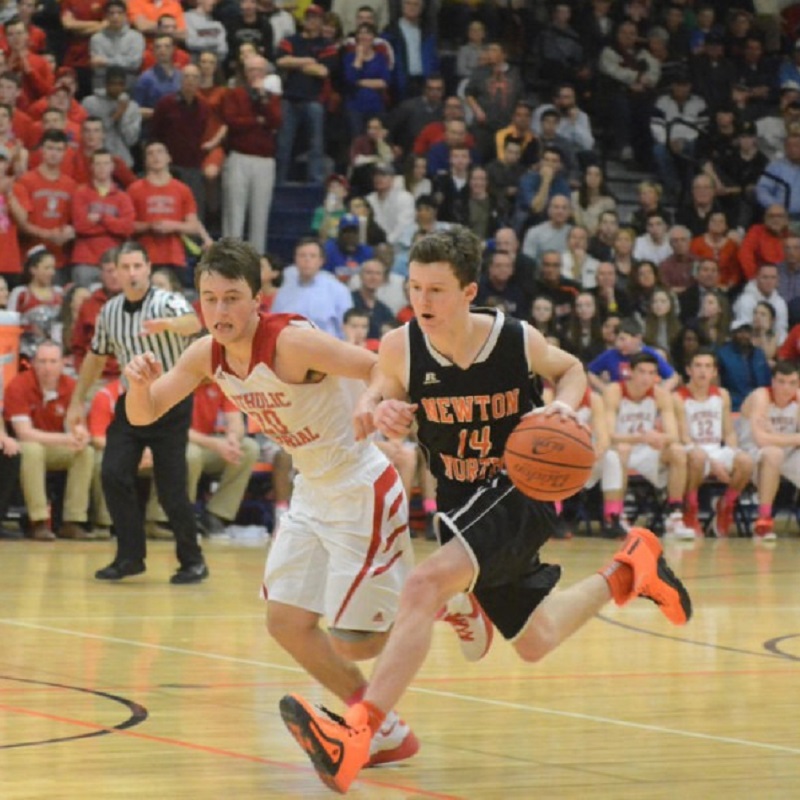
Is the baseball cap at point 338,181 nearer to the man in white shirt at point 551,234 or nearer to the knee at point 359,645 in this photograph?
the man in white shirt at point 551,234

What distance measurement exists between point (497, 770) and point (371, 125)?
42.8ft

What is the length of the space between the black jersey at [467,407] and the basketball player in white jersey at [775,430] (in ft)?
33.5

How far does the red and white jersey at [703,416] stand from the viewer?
15.5m

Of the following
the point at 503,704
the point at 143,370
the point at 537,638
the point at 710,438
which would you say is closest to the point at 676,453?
the point at 710,438

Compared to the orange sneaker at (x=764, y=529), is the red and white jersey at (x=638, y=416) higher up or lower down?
higher up

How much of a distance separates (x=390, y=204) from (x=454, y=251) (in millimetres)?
11691

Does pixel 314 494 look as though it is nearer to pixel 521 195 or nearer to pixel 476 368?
pixel 476 368

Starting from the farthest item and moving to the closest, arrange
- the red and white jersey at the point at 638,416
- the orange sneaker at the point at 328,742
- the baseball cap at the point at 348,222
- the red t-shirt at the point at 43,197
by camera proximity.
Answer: the baseball cap at the point at 348,222 → the red and white jersey at the point at 638,416 → the red t-shirt at the point at 43,197 → the orange sneaker at the point at 328,742

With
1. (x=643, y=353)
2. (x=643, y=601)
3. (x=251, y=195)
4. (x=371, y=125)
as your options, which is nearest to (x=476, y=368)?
(x=643, y=601)

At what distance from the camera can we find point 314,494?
5.63 m

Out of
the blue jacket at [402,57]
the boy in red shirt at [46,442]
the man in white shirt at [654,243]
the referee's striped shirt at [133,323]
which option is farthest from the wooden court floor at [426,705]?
the blue jacket at [402,57]

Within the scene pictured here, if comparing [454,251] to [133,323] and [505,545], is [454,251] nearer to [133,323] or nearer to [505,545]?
[505,545]

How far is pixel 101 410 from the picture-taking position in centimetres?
1343

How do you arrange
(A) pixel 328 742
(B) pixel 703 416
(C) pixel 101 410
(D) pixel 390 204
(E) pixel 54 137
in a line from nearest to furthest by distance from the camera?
(A) pixel 328 742 < (C) pixel 101 410 < (E) pixel 54 137 < (B) pixel 703 416 < (D) pixel 390 204
